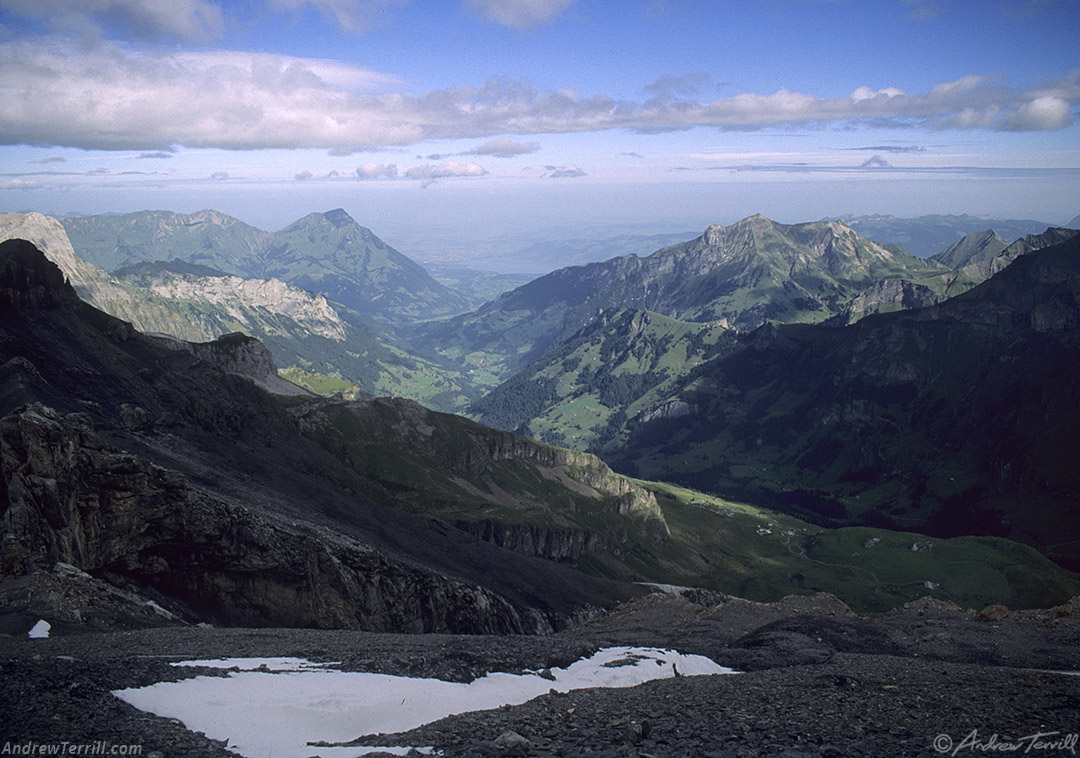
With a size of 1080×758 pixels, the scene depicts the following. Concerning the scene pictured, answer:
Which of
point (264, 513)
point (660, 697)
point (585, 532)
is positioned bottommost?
point (585, 532)

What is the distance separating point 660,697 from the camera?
26.8m

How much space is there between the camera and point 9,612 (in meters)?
30.7

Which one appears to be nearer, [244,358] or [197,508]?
[197,508]

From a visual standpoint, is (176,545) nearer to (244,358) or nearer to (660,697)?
(660,697)

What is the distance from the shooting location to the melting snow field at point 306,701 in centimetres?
1995

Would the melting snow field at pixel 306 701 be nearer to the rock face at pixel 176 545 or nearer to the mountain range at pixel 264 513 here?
the mountain range at pixel 264 513

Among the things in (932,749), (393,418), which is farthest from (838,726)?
(393,418)

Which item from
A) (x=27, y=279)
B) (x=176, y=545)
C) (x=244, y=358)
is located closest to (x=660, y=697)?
(x=176, y=545)

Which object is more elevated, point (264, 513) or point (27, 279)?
point (27, 279)

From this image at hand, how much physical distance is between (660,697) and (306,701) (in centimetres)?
1442

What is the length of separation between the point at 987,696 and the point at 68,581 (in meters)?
45.5

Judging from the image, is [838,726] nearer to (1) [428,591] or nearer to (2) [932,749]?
(2) [932,749]

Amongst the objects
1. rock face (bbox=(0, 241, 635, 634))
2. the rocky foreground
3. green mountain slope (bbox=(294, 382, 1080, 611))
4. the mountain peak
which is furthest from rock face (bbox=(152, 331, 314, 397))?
the rocky foreground

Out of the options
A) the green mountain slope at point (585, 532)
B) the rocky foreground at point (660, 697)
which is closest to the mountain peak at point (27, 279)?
the green mountain slope at point (585, 532)
